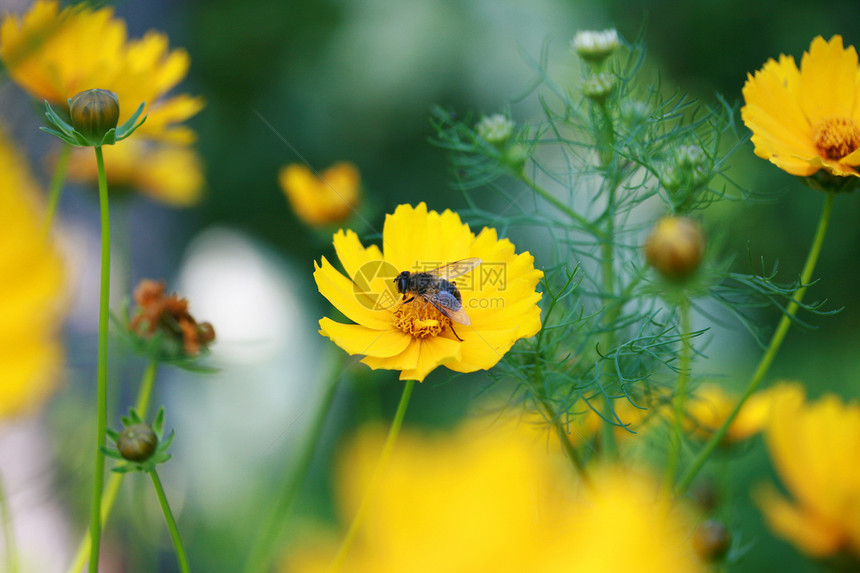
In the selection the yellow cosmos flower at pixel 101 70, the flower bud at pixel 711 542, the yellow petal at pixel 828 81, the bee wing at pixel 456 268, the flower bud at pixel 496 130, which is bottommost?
the flower bud at pixel 711 542

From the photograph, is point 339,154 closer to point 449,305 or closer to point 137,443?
point 449,305

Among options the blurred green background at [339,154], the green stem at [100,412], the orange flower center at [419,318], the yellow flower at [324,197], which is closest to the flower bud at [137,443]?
the green stem at [100,412]

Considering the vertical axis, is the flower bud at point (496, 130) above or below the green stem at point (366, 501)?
above

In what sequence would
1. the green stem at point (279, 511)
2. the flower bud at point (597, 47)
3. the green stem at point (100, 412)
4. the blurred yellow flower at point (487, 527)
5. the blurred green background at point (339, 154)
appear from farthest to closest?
1. the blurred green background at point (339, 154)
2. the flower bud at point (597, 47)
3. the green stem at point (279, 511)
4. the green stem at point (100, 412)
5. the blurred yellow flower at point (487, 527)

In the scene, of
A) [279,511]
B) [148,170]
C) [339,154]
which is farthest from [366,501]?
[339,154]

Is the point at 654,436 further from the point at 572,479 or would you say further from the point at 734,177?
the point at 734,177

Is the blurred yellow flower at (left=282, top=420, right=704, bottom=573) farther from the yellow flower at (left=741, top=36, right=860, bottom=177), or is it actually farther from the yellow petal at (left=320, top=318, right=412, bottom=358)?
the yellow flower at (left=741, top=36, right=860, bottom=177)

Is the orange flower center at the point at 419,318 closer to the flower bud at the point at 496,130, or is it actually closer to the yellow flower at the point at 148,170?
the flower bud at the point at 496,130
